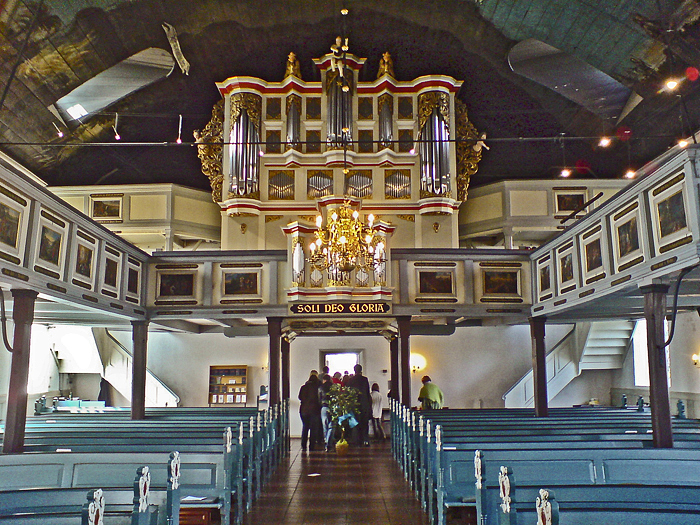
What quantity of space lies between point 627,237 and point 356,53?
36.0 ft

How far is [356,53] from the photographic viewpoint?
1684cm

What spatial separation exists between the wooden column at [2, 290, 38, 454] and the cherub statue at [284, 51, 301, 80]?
10.3m

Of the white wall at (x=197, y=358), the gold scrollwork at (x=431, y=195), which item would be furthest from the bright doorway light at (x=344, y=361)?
the gold scrollwork at (x=431, y=195)

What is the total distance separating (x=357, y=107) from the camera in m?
16.5

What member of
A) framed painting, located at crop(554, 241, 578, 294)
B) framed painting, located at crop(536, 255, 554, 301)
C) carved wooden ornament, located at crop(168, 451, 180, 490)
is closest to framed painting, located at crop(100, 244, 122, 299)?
carved wooden ornament, located at crop(168, 451, 180, 490)

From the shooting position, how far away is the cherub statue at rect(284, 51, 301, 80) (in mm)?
16312

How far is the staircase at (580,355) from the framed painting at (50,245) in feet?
45.0

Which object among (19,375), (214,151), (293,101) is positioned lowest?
(19,375)

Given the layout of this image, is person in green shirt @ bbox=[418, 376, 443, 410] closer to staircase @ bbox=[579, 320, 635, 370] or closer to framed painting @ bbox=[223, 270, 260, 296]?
framed painting @ bbox=[223, 270, 260, 296]

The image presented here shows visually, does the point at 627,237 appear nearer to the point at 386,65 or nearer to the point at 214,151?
the point at 386,65

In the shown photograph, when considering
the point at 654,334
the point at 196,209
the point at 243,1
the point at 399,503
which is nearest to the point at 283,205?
the point at 196,209

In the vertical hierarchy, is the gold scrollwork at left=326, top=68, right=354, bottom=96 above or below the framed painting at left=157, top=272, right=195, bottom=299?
above

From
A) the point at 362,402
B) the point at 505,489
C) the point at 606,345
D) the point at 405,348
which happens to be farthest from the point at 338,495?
the point at 606,345

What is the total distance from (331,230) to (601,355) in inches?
454
